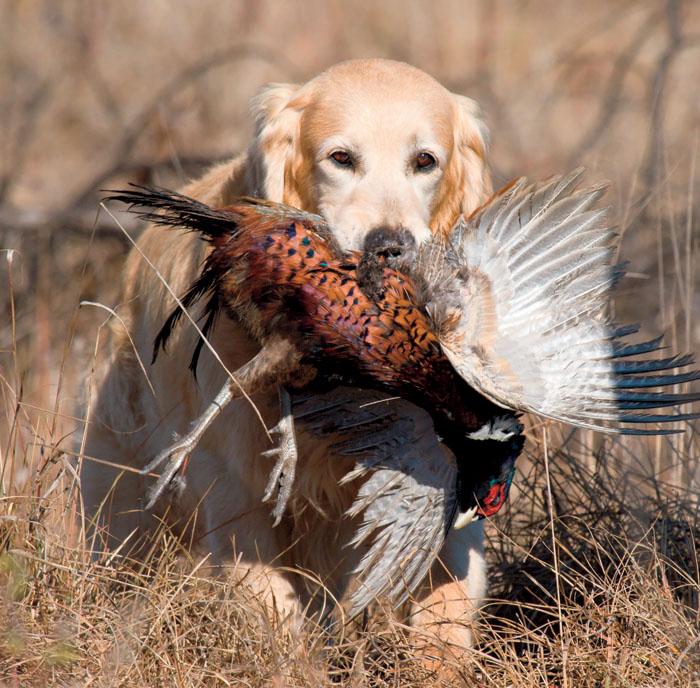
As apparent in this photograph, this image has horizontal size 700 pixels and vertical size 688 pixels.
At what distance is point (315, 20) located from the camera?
366 inches

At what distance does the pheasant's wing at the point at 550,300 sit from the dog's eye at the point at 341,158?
0.68 metres

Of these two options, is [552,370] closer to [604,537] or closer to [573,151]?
[604,537]

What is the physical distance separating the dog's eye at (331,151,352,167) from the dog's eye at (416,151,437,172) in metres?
0.22

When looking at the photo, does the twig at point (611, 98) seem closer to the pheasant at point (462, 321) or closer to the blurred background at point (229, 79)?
the blurred background at point (229, 79)

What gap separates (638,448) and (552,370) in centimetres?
258

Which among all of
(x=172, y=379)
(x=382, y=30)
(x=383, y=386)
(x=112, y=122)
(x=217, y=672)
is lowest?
(x=217, y=672)

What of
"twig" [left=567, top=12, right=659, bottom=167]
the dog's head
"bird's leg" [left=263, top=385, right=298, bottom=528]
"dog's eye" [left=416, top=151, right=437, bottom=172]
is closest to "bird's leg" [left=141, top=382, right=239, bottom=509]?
"bird's leg" [left=263, top=385, right=298, bottom=528]

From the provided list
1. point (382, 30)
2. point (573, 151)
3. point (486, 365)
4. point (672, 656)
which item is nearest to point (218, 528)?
point (486, 365)

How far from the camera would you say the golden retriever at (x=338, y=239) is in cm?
280

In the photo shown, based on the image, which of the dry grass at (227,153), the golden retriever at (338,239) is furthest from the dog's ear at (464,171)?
the dry grass at (227,153)

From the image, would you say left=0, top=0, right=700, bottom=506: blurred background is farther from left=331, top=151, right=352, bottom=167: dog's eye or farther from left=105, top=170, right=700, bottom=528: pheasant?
left=105, top=170, right=700, bottom=528: pheasant

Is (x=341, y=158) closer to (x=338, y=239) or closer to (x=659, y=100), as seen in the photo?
(x=338, y=239)

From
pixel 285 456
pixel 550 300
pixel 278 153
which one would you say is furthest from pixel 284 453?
pixel 278 153

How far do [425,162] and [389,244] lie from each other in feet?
2.05
